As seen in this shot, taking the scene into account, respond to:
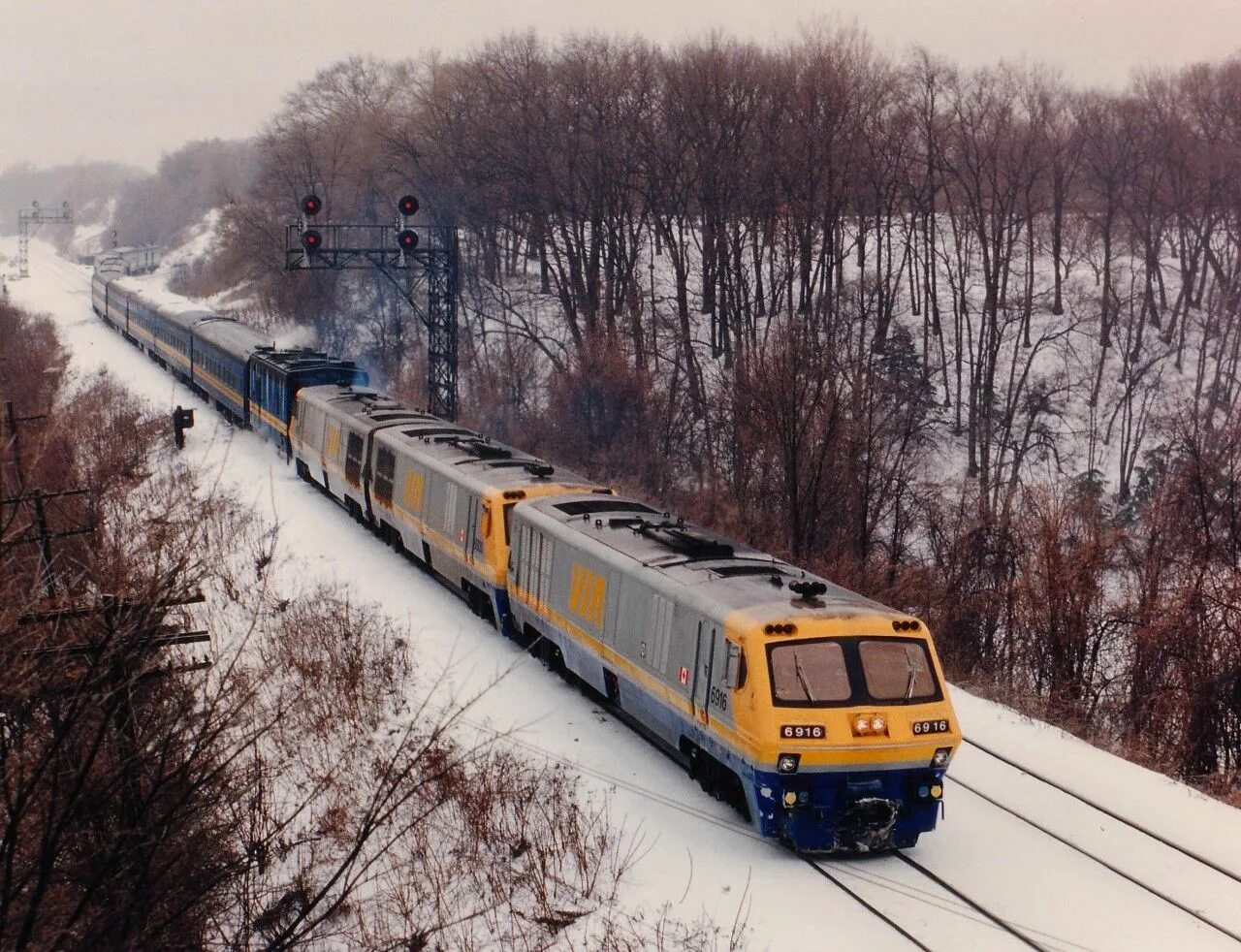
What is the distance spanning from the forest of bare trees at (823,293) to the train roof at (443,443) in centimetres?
914

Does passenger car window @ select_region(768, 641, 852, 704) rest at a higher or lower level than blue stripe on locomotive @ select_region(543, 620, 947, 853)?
higher

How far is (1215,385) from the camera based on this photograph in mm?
44625

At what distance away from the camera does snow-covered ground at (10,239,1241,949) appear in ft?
38.7

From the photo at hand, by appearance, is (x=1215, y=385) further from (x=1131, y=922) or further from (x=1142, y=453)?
(x=1131, y=922)

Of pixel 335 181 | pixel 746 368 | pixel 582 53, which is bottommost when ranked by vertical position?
pixel 746 368

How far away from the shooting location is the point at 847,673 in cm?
1298

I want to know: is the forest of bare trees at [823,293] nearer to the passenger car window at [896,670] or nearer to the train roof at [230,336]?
the train roof at [230,336]

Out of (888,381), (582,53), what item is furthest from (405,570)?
(582,53)

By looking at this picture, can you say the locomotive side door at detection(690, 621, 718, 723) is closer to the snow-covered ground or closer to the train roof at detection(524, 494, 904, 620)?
the train roof at detection(524, 494, 904, 620)

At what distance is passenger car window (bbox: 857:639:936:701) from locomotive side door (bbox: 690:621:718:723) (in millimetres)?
1505

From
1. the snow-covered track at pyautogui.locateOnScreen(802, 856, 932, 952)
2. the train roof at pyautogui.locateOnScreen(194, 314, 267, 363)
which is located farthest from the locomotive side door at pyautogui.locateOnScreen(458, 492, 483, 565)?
the train roof at pyautogui.locateOnScreen(194, 314, 267, 363)

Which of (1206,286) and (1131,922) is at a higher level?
(1206,286)

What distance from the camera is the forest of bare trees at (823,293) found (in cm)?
3631

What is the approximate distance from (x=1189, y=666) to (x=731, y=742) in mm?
10749
